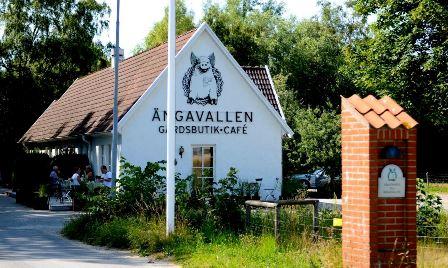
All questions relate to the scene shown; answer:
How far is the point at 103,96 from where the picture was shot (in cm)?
3325

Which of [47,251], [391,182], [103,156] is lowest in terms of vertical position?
[47,251]

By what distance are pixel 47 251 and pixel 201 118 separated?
14874 millimetres

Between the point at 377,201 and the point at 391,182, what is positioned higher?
the point at 391,182

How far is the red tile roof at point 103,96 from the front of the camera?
95.3 feet

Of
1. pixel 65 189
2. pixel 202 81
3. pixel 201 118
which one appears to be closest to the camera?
pixel 65 189

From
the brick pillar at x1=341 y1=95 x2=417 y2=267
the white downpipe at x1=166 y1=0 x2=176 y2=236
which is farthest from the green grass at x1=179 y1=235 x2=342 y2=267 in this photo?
the white downpipe at x1=166 y1=0 x2=176 y2=236

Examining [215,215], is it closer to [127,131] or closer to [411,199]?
[411,199]

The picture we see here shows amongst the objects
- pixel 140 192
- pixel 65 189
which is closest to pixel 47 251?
pixel 140 192

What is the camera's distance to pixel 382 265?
342 inches

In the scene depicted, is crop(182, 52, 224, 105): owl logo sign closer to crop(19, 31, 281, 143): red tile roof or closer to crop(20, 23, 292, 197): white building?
crop(20, 23, 292, 197): white building

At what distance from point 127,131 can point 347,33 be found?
3670 centimetres

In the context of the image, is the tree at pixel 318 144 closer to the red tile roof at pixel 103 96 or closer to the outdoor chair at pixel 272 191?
the red tile roof at pixel 103 96

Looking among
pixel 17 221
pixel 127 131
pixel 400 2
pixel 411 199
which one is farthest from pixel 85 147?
pixel 411 199

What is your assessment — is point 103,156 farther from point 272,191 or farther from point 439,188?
point 439,188
